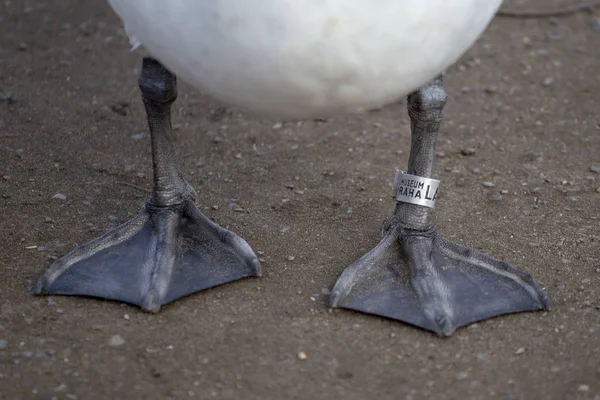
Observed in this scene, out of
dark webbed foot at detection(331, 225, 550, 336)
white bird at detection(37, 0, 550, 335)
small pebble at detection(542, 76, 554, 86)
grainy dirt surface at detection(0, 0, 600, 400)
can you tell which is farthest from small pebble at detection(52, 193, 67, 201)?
small pebble at detection(542, 76, 554, 86)

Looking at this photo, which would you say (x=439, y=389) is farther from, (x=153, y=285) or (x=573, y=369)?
(x=153, y=285)

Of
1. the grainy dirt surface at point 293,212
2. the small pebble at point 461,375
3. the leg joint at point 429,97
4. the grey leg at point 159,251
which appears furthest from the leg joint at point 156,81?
the small pebble at point 461,375

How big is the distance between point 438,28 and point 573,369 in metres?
1.05

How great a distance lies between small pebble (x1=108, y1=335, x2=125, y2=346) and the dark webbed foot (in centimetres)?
62

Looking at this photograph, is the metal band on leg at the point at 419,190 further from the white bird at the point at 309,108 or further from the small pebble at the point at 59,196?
the small pebble at the point at 59,196

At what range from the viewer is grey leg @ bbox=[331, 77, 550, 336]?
2730mm

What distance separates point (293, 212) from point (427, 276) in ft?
2.36

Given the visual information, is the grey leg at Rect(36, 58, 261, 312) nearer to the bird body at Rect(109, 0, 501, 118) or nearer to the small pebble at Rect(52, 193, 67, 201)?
the small pebble at Rect(52, 193, 67, 201)

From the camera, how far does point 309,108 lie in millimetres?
2133

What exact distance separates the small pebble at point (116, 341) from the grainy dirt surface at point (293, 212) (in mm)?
16

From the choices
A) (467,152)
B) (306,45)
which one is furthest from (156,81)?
(467,152)

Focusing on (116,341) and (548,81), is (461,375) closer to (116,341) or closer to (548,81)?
(116,341)

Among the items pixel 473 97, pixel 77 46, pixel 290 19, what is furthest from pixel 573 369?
pixel 77 46

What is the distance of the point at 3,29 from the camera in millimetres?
4848
